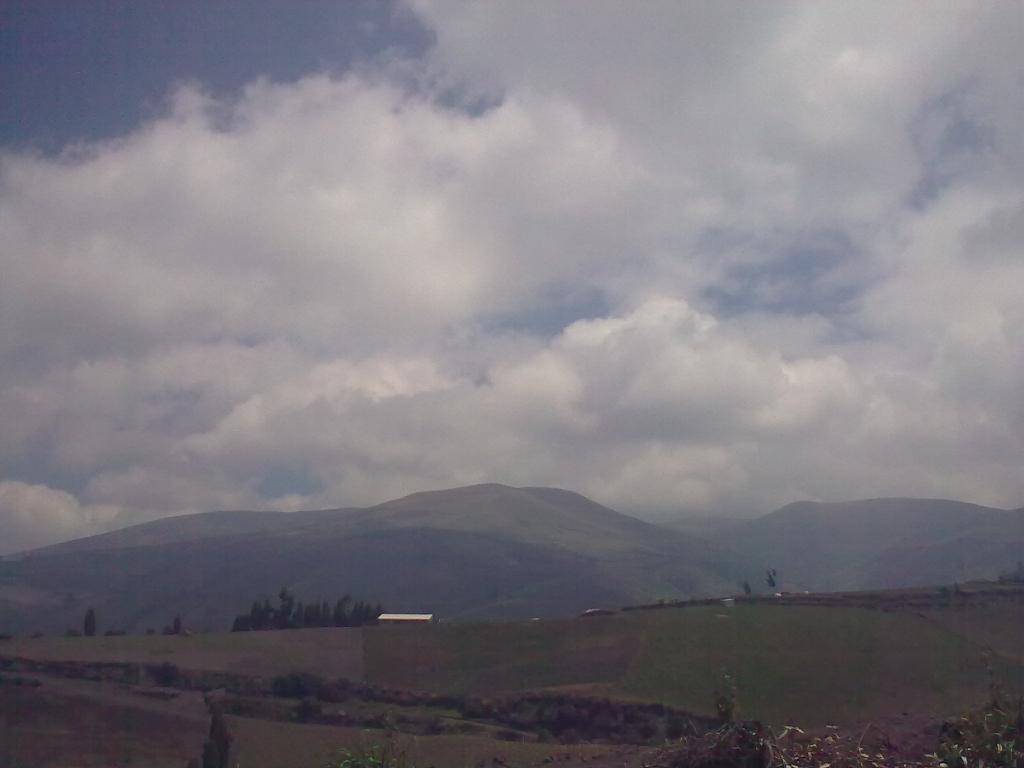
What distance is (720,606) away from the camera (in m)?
88.2

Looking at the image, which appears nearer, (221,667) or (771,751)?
(771,751)

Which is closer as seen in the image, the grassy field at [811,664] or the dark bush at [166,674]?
the grassy field at [811,664]

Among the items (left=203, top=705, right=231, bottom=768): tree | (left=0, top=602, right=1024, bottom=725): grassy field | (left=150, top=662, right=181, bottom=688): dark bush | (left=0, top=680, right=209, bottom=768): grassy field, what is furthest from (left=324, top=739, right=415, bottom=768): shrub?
(left=150, top=662, right=181, bottom=688): dark bush

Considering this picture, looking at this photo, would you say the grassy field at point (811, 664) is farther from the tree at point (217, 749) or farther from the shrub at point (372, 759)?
the shrub at point (372, 759)

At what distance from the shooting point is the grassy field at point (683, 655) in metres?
57.1

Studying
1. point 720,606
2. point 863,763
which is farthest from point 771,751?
point 720,606

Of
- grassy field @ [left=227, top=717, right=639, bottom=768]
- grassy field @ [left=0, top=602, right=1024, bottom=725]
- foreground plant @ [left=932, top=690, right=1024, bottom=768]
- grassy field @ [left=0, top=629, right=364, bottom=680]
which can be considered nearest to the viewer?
foreground plant @ [left=932, top=690, right=1024, bottom=768]

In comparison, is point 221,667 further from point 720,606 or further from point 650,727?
point 720,606

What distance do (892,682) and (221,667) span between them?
147 ft

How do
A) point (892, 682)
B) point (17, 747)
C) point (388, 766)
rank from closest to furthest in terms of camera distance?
point (388, 766) < point (17, 747) < point (892, 682)

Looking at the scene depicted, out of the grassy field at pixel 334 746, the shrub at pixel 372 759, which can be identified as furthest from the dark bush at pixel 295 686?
the shrub at pixel 372 759

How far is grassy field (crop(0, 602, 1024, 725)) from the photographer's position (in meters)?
57.1

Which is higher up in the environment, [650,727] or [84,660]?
[84,660]

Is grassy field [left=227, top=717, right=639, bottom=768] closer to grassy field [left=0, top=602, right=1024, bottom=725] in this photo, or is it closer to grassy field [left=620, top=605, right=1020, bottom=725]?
grassy field [left=0, top=602, right=1024, bottom=725]
